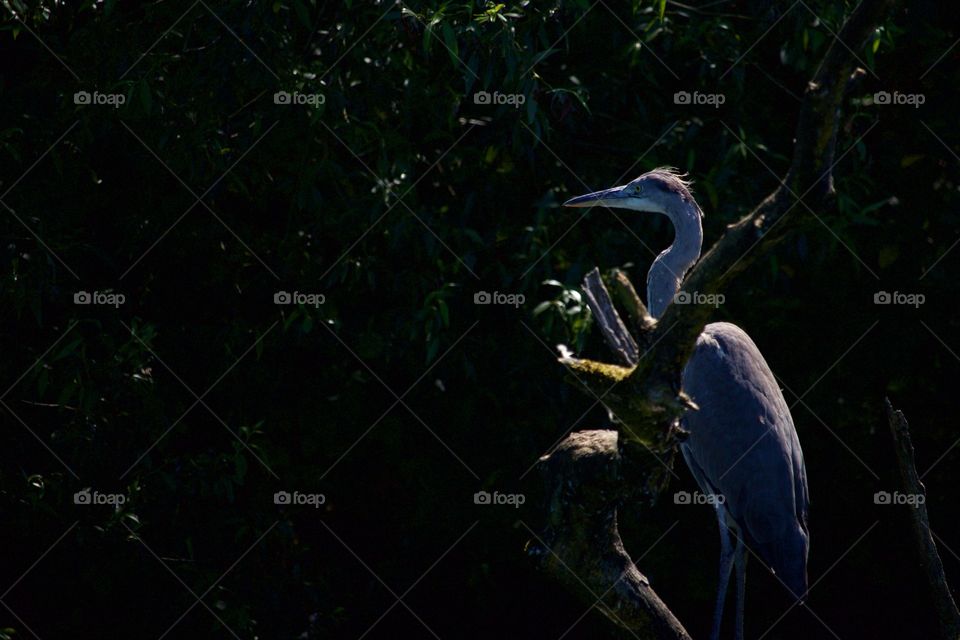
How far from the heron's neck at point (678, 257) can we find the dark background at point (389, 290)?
43 cm

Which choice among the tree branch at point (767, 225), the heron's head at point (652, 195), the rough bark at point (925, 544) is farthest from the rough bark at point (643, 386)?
the heron's head at point (652, 195)

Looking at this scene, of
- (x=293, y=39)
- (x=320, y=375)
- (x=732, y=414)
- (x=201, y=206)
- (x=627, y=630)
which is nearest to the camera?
(x=627, y=630)

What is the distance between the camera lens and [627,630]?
3.58 meters

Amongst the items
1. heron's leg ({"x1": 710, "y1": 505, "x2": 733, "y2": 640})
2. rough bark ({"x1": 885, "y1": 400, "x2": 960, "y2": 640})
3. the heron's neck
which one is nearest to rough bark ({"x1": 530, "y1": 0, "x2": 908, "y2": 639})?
rough bark ({"x1": 885, "y1": 400, "x2": 960, "y2": 640})

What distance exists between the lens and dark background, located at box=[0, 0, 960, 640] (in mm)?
5145

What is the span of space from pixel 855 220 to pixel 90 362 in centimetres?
398

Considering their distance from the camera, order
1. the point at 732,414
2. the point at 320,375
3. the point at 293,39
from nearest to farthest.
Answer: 1. the point at 732,414
2. the point at 293,39
3. the point at 320,375

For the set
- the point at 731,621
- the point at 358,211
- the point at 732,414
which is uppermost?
the point at 358,211

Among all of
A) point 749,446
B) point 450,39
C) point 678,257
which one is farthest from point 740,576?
point 450,39

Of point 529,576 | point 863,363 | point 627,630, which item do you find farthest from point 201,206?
point 863,363

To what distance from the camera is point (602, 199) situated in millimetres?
4934

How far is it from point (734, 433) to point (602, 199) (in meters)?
1.23

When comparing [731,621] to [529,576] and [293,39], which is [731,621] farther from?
[293,39]

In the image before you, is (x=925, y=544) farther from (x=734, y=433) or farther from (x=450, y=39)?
(x=450, y=39)
